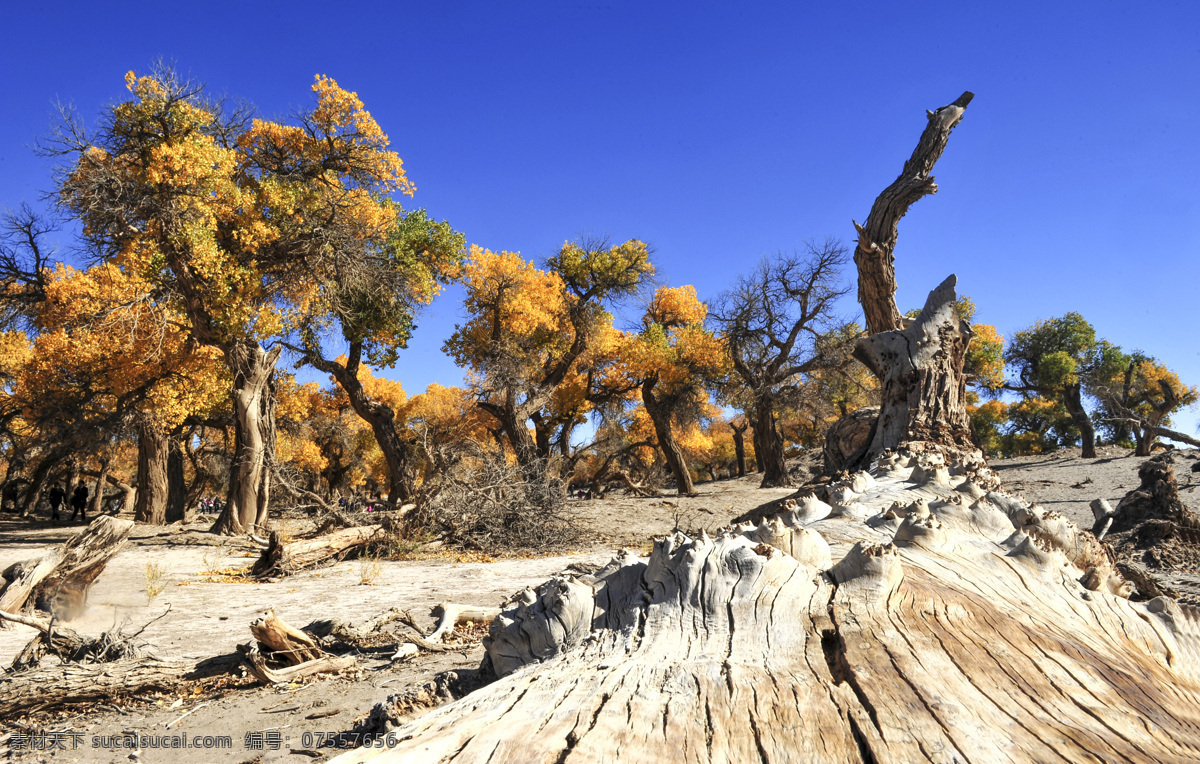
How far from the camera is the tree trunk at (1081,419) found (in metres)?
21.7

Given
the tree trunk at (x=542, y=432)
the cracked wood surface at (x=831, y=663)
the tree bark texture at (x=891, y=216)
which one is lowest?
the cracked wood surface at (x=831, y=663)

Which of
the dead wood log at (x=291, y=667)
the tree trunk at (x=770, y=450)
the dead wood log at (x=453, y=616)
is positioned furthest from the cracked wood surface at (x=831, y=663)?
the tree trunk at (x=770, y=450)

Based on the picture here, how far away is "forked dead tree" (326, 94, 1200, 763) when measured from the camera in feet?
5.35

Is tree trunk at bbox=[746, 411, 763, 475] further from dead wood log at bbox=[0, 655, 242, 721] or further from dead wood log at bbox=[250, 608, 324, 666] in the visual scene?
dead wood log at bbox=[0, 655, 242, 721]

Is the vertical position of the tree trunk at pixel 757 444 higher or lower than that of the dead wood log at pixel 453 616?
higher

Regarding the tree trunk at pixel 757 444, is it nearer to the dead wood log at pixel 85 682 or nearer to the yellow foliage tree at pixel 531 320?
the yellow foliage tree at pixel 531 320

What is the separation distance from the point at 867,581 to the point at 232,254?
45.5 feet

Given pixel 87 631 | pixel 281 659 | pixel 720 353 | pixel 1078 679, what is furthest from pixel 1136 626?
pixel 720 353

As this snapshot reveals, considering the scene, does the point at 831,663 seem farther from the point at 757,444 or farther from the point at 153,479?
the point at 757,444

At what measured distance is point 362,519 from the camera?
10.7 m

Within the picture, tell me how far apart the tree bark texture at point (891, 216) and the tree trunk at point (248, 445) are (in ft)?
38.2

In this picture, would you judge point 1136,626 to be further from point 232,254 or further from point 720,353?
point 720,353

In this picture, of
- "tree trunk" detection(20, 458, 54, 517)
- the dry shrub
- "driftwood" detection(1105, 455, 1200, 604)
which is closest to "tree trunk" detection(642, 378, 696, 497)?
the dry shrub

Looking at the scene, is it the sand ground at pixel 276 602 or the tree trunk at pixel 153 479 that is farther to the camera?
the tree trunk at pixel 153 479
